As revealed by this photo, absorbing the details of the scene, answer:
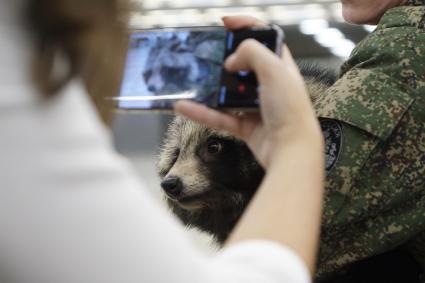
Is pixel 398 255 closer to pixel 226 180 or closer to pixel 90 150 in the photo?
pixel 226 180

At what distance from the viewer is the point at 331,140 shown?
1419 mm

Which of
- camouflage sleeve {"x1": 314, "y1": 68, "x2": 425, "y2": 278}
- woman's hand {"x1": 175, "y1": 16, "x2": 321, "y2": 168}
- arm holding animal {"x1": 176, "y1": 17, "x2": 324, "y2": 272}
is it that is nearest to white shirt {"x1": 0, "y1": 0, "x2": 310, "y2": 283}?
arm holding animal {"x1": 176, "y1": 17, "x2": 324, "y2": 272}

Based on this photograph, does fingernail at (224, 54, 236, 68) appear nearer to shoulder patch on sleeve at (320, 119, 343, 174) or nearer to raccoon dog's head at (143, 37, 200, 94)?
raccoon dog's head at (143, 37, 200, 94)

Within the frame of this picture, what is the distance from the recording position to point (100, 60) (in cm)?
64

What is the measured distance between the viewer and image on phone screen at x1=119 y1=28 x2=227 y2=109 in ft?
3.13

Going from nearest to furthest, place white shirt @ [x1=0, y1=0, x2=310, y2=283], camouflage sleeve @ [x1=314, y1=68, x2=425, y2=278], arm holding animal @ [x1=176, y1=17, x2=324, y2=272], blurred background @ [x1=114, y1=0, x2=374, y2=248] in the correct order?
white shirt @ [x1=0, y1=0, x2=310, y2=283] < arm holding animal @ [x1=176, y1=17, x2=324, y2=272] < camouflage sleeve @ [x1=314, y1=68, x2=425, y2=278] < blurred background @ [x1=114, y1=0, x2=374, y2=248]

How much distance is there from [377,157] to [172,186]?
64cm

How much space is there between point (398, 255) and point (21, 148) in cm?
110

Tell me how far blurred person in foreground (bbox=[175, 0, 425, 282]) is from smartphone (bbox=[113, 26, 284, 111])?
489 mm

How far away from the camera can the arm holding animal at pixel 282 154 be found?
738mm

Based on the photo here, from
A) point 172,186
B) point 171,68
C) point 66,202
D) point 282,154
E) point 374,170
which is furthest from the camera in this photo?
point 172,186

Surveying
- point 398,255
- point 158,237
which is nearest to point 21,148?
point 158,237

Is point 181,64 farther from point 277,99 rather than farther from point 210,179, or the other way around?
point 210,179


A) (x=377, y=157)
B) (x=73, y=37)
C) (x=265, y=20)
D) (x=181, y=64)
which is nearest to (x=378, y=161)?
(x=377, y=157)
